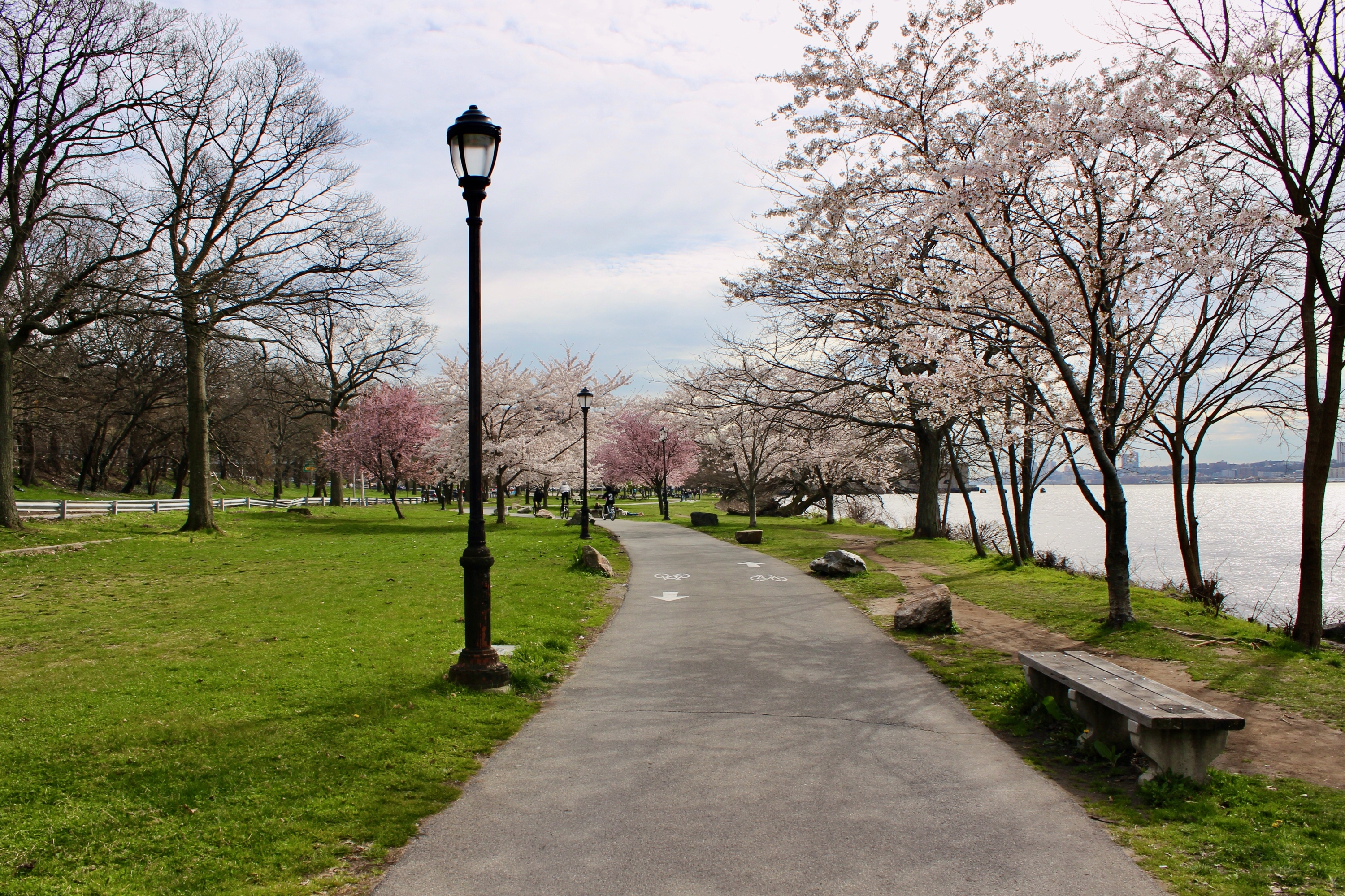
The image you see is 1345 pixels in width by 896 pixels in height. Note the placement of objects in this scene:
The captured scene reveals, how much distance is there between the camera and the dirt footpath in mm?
4918

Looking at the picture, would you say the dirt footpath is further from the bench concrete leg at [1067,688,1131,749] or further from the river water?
the river water

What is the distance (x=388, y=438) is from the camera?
117 feet

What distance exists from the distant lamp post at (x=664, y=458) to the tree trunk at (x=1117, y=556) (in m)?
25.9

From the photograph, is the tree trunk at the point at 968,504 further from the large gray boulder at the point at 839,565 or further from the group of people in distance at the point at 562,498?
the group of people in distance at the point at 562,498

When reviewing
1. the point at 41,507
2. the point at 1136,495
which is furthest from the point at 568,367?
the point at 1136,495

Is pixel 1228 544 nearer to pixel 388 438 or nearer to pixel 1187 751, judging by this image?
pixel 1187 751

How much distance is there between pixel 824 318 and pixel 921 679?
1161 cm

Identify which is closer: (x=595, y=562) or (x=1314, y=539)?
(x=1314, y=539)

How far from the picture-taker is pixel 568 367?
127ft

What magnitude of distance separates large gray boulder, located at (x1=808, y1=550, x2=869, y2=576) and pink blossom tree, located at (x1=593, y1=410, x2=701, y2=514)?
2642cm

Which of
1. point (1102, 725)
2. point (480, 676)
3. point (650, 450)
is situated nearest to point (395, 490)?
point (650, 450)

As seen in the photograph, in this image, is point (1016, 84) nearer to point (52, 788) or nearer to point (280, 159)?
point (52, 788)

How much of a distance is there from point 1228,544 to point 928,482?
35.5 feet

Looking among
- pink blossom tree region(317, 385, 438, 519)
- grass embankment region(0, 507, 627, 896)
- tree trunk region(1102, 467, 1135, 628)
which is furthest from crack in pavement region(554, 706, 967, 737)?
pink blossom tree region(317, 385, 438, 519)
